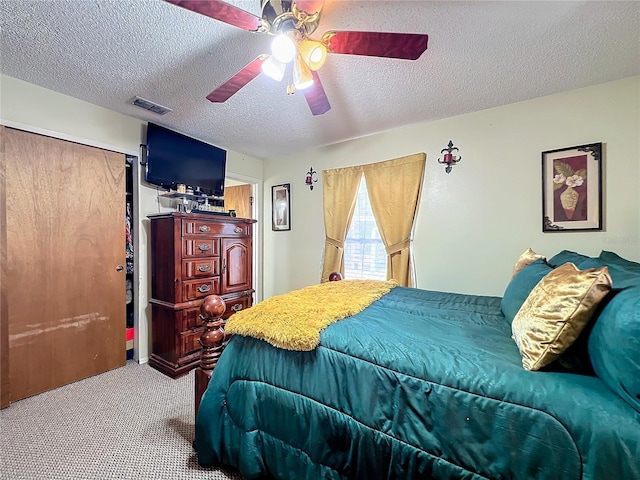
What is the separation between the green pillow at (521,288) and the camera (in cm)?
140

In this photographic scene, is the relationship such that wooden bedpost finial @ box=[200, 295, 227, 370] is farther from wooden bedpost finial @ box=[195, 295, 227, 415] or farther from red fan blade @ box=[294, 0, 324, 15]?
red fan blade @ box=[294, 0, 324, 15]

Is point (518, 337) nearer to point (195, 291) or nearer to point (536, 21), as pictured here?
point (536, 21)

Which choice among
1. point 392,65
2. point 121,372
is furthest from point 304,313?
point 121,372

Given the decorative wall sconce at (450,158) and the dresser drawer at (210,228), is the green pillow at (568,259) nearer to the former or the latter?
the decorative wall sconce at (450,158)

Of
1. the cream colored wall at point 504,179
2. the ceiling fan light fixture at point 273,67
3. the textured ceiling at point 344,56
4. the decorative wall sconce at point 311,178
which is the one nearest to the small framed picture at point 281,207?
the decorative wall sconce at point 311,178

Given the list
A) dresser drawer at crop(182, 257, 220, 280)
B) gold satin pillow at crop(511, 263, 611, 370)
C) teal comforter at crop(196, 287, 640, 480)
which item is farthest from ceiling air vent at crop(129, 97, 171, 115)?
gold satin pillow at crop(511, 263, 611, 370)

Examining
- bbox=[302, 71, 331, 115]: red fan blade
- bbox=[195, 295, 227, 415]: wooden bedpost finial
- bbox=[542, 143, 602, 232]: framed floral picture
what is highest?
bbox=[302, 71, 331, 115]: red fan blade

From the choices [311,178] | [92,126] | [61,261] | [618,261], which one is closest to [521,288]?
[618,261]

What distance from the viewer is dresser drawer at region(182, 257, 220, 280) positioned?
259 cm

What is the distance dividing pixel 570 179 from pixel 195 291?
3.43 metres

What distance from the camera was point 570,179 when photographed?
2.20 meters

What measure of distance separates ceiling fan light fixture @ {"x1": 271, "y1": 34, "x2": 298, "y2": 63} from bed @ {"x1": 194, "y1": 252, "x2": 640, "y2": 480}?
52.7 inches

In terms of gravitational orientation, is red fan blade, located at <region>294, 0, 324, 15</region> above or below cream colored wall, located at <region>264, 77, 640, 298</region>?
above

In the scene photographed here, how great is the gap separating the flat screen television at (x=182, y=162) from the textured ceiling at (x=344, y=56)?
0.77ft
